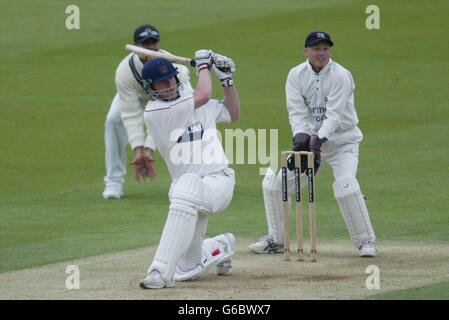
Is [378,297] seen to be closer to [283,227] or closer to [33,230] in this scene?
[283,227]

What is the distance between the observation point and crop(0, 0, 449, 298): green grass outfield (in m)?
9.62

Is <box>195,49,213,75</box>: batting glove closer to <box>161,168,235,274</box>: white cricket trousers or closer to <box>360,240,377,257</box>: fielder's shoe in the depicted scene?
<box>161,168,235,274</box>: white cricket trousers

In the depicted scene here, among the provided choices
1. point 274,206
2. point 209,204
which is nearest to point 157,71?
point 209,204

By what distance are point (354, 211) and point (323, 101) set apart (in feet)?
3.24

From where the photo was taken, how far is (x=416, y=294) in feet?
19.7

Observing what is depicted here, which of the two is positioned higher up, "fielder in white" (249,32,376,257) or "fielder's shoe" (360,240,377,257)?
"fielder in white" (249,32,376,257)

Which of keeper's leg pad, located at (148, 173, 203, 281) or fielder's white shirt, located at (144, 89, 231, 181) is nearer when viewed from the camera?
keeper's leg pad, located at (148, 173, 203, 281)

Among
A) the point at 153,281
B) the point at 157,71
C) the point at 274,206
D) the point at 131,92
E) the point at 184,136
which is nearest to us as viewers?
the point at 153,281

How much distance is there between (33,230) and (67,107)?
8141mm

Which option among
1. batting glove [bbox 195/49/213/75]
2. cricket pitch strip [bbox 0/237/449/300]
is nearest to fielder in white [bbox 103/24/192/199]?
batting glove [bbox 195/49/213/75]

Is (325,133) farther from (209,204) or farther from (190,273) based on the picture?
(190,273)

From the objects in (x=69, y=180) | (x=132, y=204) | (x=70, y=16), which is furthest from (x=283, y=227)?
(x=70, y=16)

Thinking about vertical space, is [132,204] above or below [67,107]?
below

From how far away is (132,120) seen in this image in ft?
30.3
